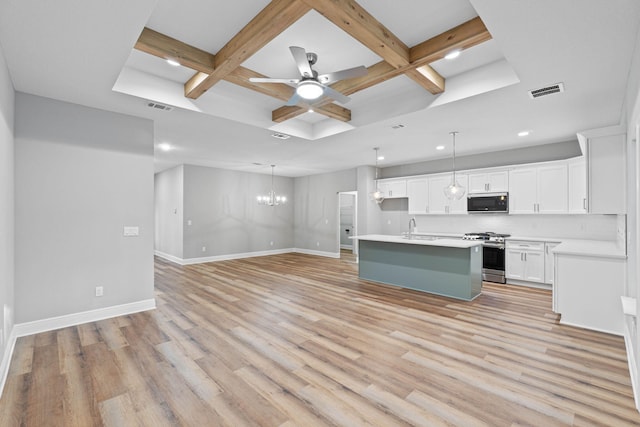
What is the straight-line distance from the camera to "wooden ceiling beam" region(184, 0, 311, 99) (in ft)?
7.27

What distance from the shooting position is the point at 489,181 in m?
6.32

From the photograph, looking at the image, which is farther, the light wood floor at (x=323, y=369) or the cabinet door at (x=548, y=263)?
the cabinet door at (x=548, y=263)

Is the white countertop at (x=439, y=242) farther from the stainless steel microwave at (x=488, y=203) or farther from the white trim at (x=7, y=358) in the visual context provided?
the white trim at (x=7, y=358)

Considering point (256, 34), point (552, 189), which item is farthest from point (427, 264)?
point (256, 34)

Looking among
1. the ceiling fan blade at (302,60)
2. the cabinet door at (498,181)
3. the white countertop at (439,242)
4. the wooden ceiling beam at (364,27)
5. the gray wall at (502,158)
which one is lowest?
the white countertop at (439,242)

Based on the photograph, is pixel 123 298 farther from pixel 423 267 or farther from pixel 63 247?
pixel 423 267

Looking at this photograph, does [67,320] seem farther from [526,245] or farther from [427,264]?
[526,245]

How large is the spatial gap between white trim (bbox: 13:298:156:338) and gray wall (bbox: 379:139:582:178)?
662 centimetres

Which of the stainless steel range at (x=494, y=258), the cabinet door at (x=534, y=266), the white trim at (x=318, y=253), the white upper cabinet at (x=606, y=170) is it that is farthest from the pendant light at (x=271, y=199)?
the white upper cabinet at (x=606, y=170)

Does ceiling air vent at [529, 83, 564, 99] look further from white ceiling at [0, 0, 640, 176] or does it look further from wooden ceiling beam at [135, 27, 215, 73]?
wooden ceiling beam at [135, 27, 215, 73]

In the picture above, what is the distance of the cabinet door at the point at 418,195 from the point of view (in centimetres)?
732

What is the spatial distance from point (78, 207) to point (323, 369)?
3567 mm

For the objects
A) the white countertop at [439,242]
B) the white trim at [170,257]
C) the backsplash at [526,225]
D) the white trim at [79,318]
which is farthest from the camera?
the white trim at [170,257]

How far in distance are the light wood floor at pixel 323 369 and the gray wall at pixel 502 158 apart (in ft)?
9.86
